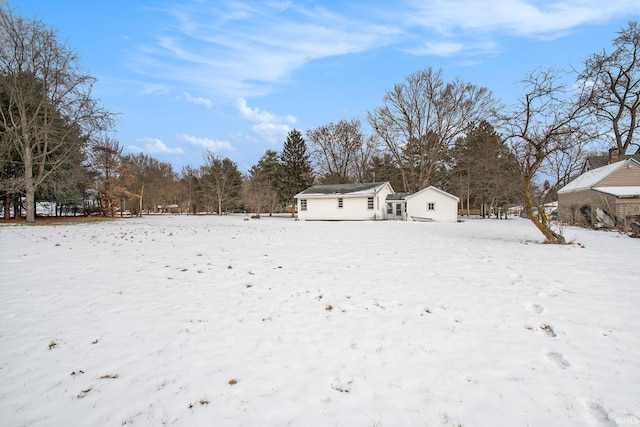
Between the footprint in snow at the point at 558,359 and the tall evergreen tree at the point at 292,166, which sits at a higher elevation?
the tall evergreen tree at the point at 292,166

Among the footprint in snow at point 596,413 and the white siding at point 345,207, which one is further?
the white siding at point 345,207

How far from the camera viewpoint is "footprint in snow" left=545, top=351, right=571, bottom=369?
3.11 meters

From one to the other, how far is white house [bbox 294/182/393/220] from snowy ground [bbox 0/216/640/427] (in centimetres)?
2512

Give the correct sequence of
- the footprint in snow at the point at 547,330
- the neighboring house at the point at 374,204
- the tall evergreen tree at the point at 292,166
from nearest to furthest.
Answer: the footprint in snow at the point at 547,330 < the neighboring house at the point at 374,204 < the tall evergreen tree at the point at 292,166

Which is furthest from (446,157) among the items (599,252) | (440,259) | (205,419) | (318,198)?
(205,419)

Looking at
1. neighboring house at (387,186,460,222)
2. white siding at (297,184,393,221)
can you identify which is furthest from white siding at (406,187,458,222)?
white siding at (297,184,393,221)

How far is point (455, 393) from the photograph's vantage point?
2678 millimetres

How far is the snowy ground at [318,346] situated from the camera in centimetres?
250

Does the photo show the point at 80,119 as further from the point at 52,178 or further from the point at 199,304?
the point at 199,304

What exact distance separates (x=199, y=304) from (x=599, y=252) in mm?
11233

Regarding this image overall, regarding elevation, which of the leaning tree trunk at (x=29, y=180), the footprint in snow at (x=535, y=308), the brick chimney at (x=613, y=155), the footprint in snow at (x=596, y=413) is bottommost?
the footprint in snow at (x=596, y=413)

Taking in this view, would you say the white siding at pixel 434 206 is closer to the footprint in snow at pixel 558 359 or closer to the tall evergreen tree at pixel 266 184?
the tall evergreen tree at pixel 266 184

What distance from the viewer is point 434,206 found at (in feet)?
102

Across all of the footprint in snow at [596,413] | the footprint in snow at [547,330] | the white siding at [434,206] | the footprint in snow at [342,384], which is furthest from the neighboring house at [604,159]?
the footprint in snow at [342,384]
